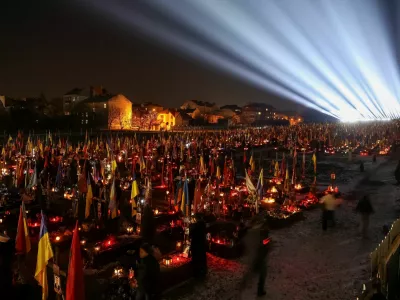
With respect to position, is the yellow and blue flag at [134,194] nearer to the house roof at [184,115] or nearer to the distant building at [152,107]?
the distant building at [152,107]

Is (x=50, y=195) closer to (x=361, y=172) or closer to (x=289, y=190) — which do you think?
(x=289, y=190)

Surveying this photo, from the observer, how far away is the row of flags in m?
5.21

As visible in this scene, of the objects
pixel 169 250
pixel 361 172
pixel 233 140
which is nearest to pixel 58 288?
pixel 169 250

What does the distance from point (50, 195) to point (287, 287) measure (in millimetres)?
11364

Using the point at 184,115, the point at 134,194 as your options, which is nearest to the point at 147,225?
the point at 134,194

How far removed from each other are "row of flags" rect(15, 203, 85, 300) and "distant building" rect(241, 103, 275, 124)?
362 ft

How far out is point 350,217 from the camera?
1406cm

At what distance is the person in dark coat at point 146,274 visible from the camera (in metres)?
6.43

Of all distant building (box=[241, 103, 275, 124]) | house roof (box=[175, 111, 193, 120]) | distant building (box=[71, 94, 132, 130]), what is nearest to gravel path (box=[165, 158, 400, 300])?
distant building (box=[71, 94, 132, 130])

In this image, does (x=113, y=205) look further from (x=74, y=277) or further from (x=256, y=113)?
(x=256, y=113)

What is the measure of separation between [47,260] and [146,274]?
5.87ft

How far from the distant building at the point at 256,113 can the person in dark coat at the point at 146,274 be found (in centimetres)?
11092

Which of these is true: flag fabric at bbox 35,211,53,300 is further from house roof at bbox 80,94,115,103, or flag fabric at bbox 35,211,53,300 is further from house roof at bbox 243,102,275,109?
house roof at bbox 243,102,275,109

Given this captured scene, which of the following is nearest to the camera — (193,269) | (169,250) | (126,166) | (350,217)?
(193,269)
